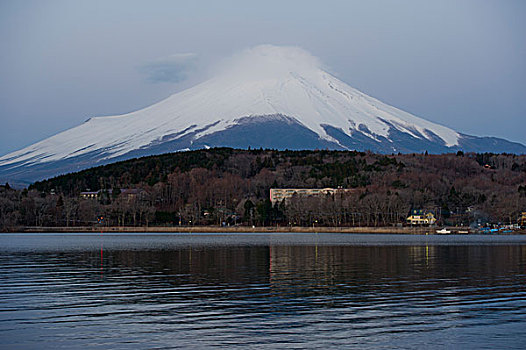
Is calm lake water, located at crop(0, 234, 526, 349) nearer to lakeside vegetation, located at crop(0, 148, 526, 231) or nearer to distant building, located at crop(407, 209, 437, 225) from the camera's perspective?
lakeside vegetation, located at crop(0, 148, 526, 231)

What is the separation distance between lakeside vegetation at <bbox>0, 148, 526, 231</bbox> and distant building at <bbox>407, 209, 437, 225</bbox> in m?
1.58

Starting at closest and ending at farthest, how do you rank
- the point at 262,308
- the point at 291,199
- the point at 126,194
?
1. the point at 262,308
2. the point at 291,199
3. the point at 126,194

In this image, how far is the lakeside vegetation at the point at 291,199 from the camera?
13062 cm

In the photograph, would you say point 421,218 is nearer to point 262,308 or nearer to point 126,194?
point 126,194

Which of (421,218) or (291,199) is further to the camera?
(291,199)

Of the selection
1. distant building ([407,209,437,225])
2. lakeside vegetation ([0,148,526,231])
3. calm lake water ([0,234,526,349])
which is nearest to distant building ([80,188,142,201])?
lakeside vegetation ([0,148,526,231])

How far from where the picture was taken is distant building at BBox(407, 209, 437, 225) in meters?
130

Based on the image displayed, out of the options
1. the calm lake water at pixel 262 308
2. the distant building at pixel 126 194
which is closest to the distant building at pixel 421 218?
the distant building at pixel 126 194

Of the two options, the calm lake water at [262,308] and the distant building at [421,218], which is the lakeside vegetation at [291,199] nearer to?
the distant building at [421,218]

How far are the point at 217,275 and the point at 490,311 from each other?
1340 centimetres

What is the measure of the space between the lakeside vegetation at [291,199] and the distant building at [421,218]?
1579mm

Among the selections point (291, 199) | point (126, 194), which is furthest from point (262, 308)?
point (126, 194)

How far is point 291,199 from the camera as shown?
473ft

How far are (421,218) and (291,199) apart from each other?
26.8 metres
